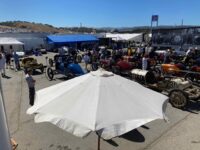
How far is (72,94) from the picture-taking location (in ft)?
A: 14.9

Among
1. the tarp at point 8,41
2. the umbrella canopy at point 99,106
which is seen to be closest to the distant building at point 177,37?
the tarp at point 8,41

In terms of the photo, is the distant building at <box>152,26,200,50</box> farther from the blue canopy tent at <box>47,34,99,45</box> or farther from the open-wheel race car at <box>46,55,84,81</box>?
the open-wheel race car at <box>46,55,84,81</box>

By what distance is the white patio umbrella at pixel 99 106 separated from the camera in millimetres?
3861

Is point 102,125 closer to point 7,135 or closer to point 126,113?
point 126,113

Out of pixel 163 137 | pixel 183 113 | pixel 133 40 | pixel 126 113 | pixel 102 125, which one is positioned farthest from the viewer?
pixel 133 40

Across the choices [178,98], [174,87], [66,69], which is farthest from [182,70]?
[66,69]

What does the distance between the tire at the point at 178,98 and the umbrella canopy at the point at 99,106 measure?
16.6ft

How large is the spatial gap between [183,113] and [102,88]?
235 inches

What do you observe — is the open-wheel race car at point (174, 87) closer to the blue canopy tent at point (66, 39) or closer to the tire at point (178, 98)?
the tire at point (178, 98)

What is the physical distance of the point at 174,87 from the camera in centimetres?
1084

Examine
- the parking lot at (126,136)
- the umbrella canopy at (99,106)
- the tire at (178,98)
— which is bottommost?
the parking lot at (126,136)

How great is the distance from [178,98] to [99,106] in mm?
6609

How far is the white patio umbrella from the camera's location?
3.86 meters

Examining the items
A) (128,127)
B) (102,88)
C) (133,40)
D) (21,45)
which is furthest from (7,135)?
(133,40)
